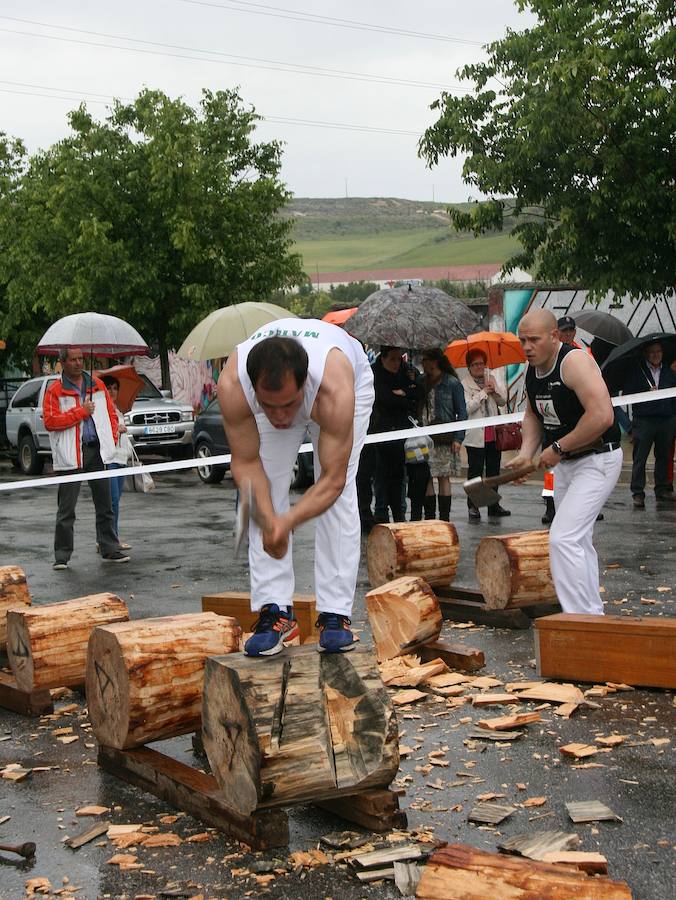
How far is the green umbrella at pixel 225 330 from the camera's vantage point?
585 inches

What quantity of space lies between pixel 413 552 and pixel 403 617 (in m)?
1.82

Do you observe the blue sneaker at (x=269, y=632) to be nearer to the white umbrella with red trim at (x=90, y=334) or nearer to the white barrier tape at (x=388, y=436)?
the white barrier tape at (x=388, y=436)

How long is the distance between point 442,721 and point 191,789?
170 cm

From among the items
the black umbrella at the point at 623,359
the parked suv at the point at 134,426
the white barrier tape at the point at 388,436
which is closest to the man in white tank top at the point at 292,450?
the white barrier tape at the point at 388,436

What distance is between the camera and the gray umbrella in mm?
11867

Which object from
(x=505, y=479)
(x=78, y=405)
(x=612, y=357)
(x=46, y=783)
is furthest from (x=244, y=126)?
(x=46, y=783)

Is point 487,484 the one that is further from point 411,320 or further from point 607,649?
point 411,320

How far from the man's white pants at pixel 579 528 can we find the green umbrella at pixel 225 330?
322 inches

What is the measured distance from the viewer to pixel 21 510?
17141 millimetres

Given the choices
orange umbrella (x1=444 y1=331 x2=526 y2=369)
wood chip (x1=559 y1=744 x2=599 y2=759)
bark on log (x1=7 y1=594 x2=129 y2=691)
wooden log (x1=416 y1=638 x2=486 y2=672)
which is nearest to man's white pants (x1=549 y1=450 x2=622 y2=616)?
wooden log (x1=416 y1=638 x2=486 y2=672)

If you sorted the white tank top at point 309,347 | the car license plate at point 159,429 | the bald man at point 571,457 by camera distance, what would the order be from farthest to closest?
the car license plate at point 159,429 < the bald man at point 571,457 < the white tank top at point 309,347

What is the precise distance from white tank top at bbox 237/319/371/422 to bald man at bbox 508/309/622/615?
7.01 ft

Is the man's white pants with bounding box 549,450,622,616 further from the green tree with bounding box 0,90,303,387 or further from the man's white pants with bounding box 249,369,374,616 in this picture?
the green tree with bounding box 0,90,303,387

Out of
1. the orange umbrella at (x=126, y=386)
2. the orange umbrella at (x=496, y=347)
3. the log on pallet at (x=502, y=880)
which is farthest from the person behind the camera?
the orange umbrella at (x=496, y=347)
